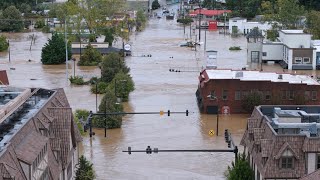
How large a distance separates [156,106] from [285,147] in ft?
91.8

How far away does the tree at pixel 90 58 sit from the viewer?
82.4 m

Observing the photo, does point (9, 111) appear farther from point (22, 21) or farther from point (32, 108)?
point (22, 21)

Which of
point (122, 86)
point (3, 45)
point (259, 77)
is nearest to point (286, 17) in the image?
point (3, 45)

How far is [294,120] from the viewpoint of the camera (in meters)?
33.6

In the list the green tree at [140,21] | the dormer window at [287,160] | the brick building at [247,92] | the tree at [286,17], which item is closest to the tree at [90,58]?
the tree at [286,17]

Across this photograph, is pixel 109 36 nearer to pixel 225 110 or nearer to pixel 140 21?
pixel 140 21

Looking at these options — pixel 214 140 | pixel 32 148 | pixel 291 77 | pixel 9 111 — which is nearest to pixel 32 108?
pixel 9 111

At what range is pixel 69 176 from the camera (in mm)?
32844

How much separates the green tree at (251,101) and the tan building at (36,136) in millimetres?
21788

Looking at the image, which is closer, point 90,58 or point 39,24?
point 90,58

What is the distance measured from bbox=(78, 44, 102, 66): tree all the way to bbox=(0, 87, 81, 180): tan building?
46568 mm

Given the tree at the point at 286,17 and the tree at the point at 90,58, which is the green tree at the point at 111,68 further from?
the tree at the point at 286,17

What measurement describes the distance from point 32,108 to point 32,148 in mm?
5872

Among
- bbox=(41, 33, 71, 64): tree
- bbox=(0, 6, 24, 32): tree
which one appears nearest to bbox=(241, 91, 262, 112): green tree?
bbox=(41, 33, 71, 64): tree
